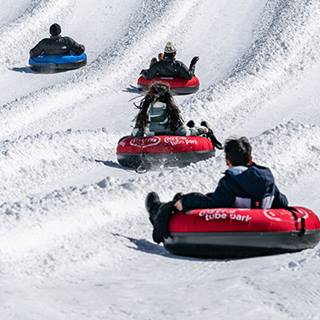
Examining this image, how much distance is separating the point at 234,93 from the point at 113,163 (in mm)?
4602

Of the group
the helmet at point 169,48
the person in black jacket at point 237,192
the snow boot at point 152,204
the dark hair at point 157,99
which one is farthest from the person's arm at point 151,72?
the person in black jacket at point 237,192

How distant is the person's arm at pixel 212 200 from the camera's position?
26.2 feet

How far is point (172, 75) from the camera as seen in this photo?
17.6 metres

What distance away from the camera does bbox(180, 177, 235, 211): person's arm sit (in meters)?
7.99

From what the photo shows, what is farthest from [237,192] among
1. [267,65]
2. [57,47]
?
[57,47]

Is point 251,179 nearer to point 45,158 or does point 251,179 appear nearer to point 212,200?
point 212,200

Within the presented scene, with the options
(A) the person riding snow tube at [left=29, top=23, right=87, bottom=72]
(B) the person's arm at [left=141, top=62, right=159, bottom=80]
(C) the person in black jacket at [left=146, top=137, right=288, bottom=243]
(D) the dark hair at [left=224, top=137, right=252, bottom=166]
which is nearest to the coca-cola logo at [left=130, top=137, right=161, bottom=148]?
(C) the person in black jacket at [left=146, top=137, right=288, bottom=243]

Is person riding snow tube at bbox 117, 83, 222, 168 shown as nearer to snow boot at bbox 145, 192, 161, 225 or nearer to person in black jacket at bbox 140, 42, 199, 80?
snow boot at bbox 145, 192, 161, 225

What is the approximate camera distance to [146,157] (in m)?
12.3

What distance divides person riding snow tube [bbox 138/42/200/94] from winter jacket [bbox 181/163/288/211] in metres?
9.48

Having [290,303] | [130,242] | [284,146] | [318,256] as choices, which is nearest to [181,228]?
[130,242]

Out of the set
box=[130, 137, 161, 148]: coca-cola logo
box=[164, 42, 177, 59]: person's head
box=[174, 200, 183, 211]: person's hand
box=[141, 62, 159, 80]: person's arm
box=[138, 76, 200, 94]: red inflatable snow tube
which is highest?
box=[164, 42, 177, 59]: person's head

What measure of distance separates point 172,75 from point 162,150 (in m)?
5.51

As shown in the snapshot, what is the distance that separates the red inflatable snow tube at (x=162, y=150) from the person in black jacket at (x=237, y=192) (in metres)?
4.05
